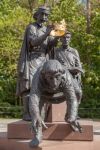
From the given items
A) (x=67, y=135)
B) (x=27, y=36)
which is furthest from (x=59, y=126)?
(x=27, y=36)

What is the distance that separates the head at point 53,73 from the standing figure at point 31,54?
1771 mm

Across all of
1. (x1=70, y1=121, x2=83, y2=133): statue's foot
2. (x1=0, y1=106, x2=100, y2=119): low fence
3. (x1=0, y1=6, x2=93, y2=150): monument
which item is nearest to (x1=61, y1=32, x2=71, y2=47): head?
(x1=0, y1=6, x2=93, y2=150): monument

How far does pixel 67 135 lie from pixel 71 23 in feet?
62.5

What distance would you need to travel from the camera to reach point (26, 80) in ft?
24.7

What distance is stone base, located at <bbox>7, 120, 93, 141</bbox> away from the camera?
627cm

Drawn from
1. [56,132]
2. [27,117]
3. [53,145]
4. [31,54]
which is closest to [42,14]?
[31,54]

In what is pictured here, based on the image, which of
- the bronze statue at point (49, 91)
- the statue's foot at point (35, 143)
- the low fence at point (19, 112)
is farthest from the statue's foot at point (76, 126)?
the low fence at point (19, 112)

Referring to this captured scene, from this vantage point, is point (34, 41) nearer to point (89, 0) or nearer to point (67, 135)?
point (67, 135)

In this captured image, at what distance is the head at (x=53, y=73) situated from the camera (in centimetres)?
555

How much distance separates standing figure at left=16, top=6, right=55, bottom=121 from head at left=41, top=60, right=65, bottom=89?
5.81 feet

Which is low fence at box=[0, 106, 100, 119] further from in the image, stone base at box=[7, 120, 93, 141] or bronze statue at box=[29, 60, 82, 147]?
bronze statue at box=[29, 60, 82, 147]

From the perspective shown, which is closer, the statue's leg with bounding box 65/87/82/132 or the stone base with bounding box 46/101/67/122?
the statue's leg with bounding box 65/87/82/132

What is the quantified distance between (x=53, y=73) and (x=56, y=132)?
112cm

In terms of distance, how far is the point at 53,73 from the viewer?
5.55 m
